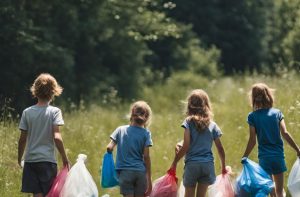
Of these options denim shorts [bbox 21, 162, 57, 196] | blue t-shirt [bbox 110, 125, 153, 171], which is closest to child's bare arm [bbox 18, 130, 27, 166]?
denim shorts [bbox 21, 162, 57, 196]

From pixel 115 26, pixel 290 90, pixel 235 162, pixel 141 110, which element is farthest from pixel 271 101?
pixel 115 26

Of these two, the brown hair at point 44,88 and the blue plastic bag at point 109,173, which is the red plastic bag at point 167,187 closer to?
the blue plastic bag at point 109,173

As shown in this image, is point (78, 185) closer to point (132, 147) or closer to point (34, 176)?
point (34, 176)

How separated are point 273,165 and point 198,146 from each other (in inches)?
37.4

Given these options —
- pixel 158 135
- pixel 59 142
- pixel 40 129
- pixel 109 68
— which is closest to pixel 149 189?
pixel 59 142

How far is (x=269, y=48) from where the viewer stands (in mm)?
47750

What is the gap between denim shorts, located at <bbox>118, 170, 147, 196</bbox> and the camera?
337 inches

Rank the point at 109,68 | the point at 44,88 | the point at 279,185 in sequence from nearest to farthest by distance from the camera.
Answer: the point at 44,88
the point at 279,185
the point at 109,68

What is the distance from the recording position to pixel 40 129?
855 centimetres

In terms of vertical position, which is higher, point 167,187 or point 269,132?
point 269,132

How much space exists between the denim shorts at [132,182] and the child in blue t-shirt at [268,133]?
1257mm

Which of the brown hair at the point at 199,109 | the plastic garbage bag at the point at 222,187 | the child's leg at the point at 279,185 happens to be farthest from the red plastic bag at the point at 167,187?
the child's leg at the point at 279,185

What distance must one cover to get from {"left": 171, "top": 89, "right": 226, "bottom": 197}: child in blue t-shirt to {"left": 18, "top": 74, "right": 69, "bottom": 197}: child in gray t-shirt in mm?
1403

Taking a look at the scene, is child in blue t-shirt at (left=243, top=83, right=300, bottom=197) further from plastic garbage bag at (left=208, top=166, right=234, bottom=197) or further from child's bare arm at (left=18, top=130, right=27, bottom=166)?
child's bare arm at (left=18, top=130, right=27, bottom=166)
